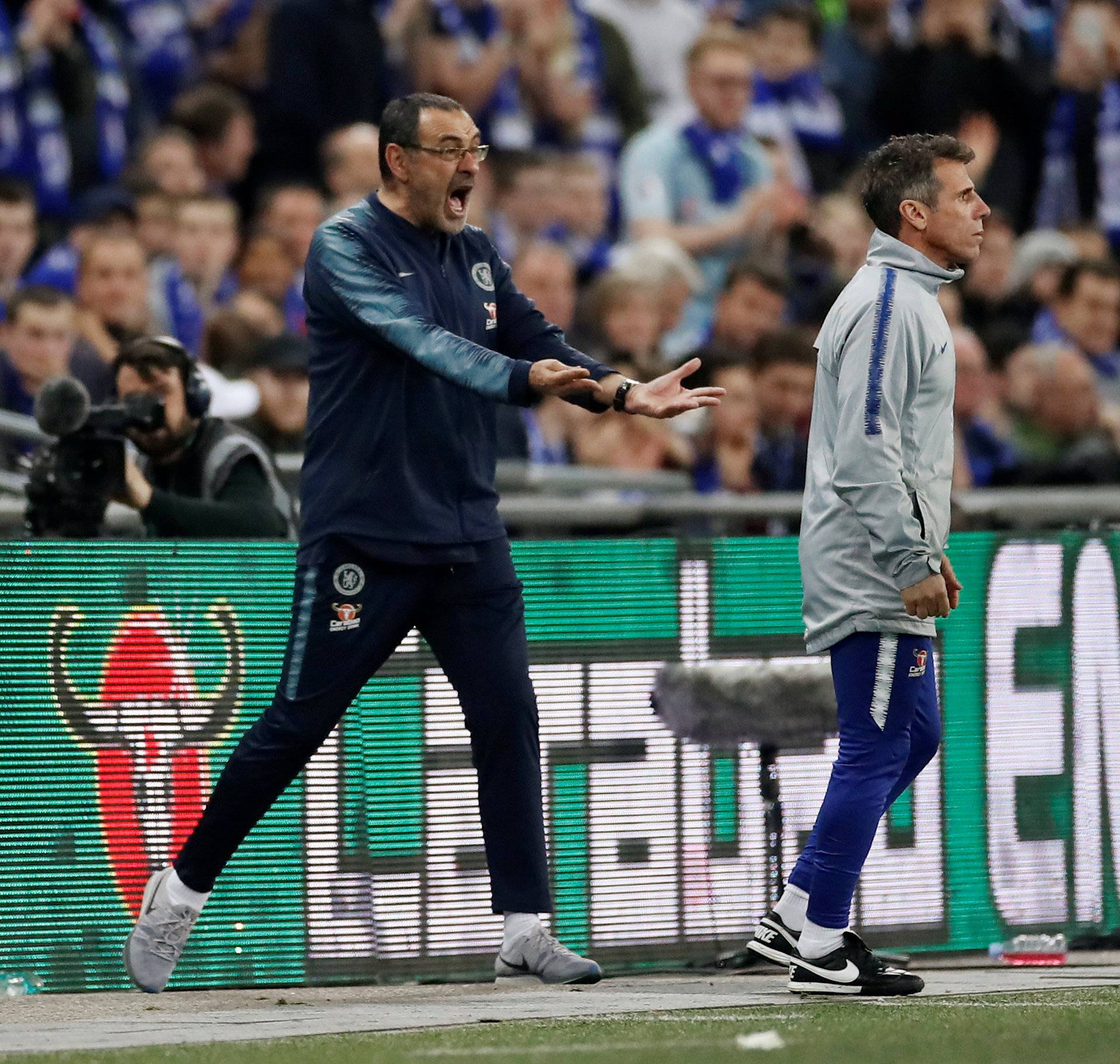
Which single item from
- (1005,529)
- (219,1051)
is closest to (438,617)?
(219,1051)

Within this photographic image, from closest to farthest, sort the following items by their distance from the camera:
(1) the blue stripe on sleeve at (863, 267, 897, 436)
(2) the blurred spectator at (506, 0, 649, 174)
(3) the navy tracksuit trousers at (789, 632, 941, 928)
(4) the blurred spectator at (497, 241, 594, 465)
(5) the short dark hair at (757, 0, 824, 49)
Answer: (1) the blue stripe on sleeve at (863, 267, 897, 436)
(3) the navy tracksuit trousers at (789, 632, 941, 928)
(4) the blurred spectator at (497, 241, 594, 465)
(2) the blurred spectator at (506, 0, 649, 174)
(5) the short dark hair at (757, 0, 824, 49)

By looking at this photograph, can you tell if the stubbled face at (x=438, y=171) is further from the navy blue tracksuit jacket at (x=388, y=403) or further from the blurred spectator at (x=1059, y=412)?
the blurred spectator at (x=1059, y=412)

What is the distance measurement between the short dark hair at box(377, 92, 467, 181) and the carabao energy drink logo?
4.91 ft

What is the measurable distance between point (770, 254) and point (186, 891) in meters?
7.78

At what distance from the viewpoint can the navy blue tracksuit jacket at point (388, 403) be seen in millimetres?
6195

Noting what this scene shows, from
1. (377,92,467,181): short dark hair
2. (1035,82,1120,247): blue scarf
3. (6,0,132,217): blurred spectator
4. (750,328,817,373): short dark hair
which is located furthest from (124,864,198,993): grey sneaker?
(1035,82,1120,247): blue scarf

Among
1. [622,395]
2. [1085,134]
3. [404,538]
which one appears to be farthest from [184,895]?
[1085,134]

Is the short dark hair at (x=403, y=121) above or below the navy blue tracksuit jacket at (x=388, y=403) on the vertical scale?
above

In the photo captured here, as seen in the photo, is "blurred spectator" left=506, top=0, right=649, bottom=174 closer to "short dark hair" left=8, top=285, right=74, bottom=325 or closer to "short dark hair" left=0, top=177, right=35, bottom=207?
"short dark hair" left=0, top=177, right=35, bottom=207

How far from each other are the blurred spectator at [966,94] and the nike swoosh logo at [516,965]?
9.98 m

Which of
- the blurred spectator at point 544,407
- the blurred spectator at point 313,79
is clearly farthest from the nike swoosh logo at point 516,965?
the blurred spectator at point 313,79

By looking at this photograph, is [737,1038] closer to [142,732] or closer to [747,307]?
[142,732]

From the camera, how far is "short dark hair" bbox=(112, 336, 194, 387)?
7.37 metres

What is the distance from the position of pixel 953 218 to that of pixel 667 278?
569cm
